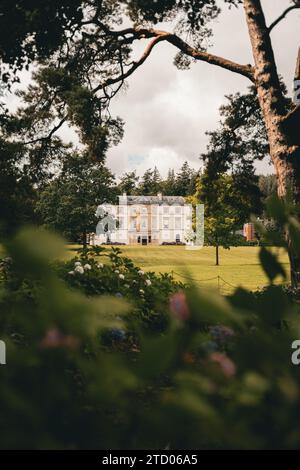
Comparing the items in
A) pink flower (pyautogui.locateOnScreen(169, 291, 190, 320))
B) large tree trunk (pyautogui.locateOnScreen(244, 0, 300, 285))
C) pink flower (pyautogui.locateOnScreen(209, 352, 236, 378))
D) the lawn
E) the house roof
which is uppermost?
the house roof

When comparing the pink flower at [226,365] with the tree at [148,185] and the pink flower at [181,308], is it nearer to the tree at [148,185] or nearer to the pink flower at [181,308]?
the pink flower at [181,308]

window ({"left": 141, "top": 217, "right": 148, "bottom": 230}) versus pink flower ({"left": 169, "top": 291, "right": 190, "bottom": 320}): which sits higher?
window ({"left": 141, "top": 217, "right": 148, "bottom": 230})

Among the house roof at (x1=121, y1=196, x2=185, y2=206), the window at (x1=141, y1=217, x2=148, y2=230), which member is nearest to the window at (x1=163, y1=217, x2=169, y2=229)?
the house roof at (x1=121, y1=196, x2=185, y2=206)

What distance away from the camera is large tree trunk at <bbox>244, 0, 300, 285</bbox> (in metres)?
10.9

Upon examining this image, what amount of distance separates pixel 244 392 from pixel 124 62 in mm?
15094

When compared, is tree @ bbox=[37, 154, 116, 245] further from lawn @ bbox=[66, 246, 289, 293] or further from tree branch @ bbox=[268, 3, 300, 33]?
tree branch @ bbox=[268, 3, 300, 33]

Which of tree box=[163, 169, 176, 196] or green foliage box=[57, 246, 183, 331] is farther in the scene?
tree box=[163, 169, 176, 196]

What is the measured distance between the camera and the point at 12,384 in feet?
1.59

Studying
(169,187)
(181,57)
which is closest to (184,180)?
(169,187)

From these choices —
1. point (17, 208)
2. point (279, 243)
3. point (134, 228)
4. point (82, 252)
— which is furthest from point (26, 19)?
point (134, 228)

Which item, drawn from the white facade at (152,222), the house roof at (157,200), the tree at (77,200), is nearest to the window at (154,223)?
the white facade at (152,222)

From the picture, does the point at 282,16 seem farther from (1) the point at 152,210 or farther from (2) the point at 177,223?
(2) the point at 177,223

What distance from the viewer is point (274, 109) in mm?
11125

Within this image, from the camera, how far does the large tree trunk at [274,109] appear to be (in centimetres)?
1089
